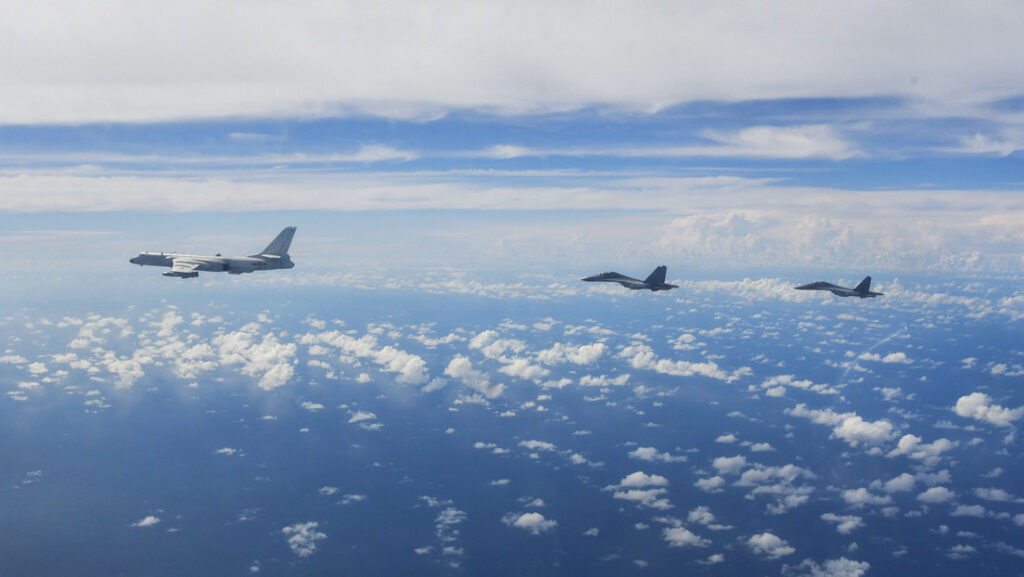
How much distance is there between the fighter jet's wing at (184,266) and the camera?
39.7 meters

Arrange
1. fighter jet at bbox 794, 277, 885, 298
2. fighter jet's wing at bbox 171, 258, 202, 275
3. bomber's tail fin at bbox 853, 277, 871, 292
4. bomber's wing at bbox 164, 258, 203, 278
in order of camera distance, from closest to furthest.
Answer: bomber's wing at bbox 164, 258, 203, 278 → fighter jet's wing at bbox 171, 258, 202, 275 → fighter jet at bbox 794, 277, 885, 298 → bomber's tail fin at bbox 853, 277, 871, 292

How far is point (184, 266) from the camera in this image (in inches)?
1651

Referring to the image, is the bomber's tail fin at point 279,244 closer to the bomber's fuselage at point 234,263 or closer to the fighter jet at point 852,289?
the bomber's fuselage at point 234,263

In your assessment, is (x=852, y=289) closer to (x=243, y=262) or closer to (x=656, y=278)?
(x=656, y=278)

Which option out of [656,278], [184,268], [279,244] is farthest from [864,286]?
[184,268]

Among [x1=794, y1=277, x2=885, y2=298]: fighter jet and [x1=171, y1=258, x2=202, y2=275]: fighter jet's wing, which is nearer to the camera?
[x1=171, y1=258, x2=202, y2=275]: fighter jet's wing

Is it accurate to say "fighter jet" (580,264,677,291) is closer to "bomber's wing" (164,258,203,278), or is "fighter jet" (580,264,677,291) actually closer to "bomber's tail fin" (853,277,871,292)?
"bomber's tail fin" (853,277,871,292)

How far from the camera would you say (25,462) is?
157250 mm

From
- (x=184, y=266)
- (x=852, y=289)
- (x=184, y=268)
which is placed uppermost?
(x=184, y=266)

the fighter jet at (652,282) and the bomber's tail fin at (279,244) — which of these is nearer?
the bomber's tail fin at (279,244)

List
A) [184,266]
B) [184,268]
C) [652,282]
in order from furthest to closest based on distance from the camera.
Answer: [652,282] < [184,266] < [184,268]

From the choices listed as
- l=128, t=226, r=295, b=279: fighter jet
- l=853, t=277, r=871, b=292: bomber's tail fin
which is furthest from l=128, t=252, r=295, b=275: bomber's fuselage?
l=853, t=277, r=871, b=292: bomber's tail fin

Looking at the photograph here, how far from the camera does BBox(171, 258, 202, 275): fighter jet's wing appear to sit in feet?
130

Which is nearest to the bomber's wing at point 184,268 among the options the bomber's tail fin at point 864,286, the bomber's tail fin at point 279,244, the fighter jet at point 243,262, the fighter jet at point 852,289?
the fighter jet at point 243,262
